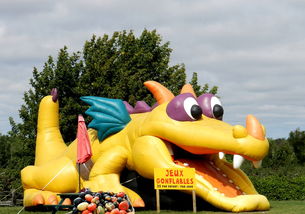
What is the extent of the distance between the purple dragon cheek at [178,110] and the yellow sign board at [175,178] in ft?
4.24

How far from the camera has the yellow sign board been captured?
1184cm

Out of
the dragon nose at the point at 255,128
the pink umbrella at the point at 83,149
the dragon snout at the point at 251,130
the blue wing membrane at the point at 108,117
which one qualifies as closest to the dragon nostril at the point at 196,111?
the dragon snout at the point at 251,130

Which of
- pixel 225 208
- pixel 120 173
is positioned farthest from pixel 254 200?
pixel 120 173

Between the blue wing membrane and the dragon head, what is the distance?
112 centimetres

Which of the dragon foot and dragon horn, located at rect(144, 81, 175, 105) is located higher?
dragon horn, located at rect(144, 81, 175, 105)

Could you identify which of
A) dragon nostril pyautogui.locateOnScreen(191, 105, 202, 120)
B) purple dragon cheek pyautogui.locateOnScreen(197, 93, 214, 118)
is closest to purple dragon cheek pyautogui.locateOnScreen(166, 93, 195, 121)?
dragon nostril pyautogui.locateOnScreen(191, 105, 202, 120)

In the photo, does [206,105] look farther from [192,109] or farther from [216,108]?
[192,109]

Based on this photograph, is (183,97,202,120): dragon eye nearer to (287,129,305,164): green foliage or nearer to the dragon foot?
the dragon foot

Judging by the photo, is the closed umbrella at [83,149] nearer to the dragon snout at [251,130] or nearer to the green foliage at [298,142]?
the dragon snout at [251,130]

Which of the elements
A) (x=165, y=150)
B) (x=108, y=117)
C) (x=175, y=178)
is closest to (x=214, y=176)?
(x=175, y=178)

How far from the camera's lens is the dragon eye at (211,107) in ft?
41.9

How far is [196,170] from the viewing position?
41.4 ft

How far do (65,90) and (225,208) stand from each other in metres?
13.3

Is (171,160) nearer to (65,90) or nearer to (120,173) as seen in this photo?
(120,173)
